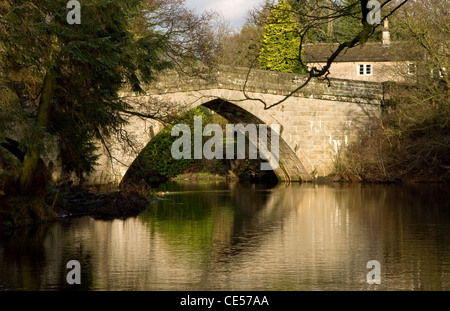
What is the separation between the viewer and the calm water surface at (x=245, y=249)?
289 inches

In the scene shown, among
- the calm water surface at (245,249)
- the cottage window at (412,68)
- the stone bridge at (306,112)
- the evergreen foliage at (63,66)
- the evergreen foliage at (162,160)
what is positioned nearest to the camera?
the calm water surface at (245,249)

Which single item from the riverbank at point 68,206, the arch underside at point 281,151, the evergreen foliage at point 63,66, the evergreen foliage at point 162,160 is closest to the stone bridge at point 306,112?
the arch underside at point 281,151

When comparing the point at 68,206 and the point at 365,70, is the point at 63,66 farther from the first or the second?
the point at 365,70

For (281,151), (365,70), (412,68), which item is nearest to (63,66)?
(412,68)

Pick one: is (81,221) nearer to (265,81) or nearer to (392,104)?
(265,81)

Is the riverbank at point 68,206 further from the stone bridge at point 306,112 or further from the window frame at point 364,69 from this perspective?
the window frame at point 364,69

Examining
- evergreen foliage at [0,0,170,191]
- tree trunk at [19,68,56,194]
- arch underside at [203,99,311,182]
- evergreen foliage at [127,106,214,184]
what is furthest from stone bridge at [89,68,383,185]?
tree trunk at [19,68,56,194]

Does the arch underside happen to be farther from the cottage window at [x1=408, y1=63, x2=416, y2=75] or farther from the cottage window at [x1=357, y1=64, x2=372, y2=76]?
the cottage window at [x1=357, y1=64, x2=372, y2=76]

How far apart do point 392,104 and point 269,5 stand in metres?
19.7

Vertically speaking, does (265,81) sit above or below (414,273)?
above

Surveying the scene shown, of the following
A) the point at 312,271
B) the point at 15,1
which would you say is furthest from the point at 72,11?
the point at 312,271

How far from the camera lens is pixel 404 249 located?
9.45 metres
